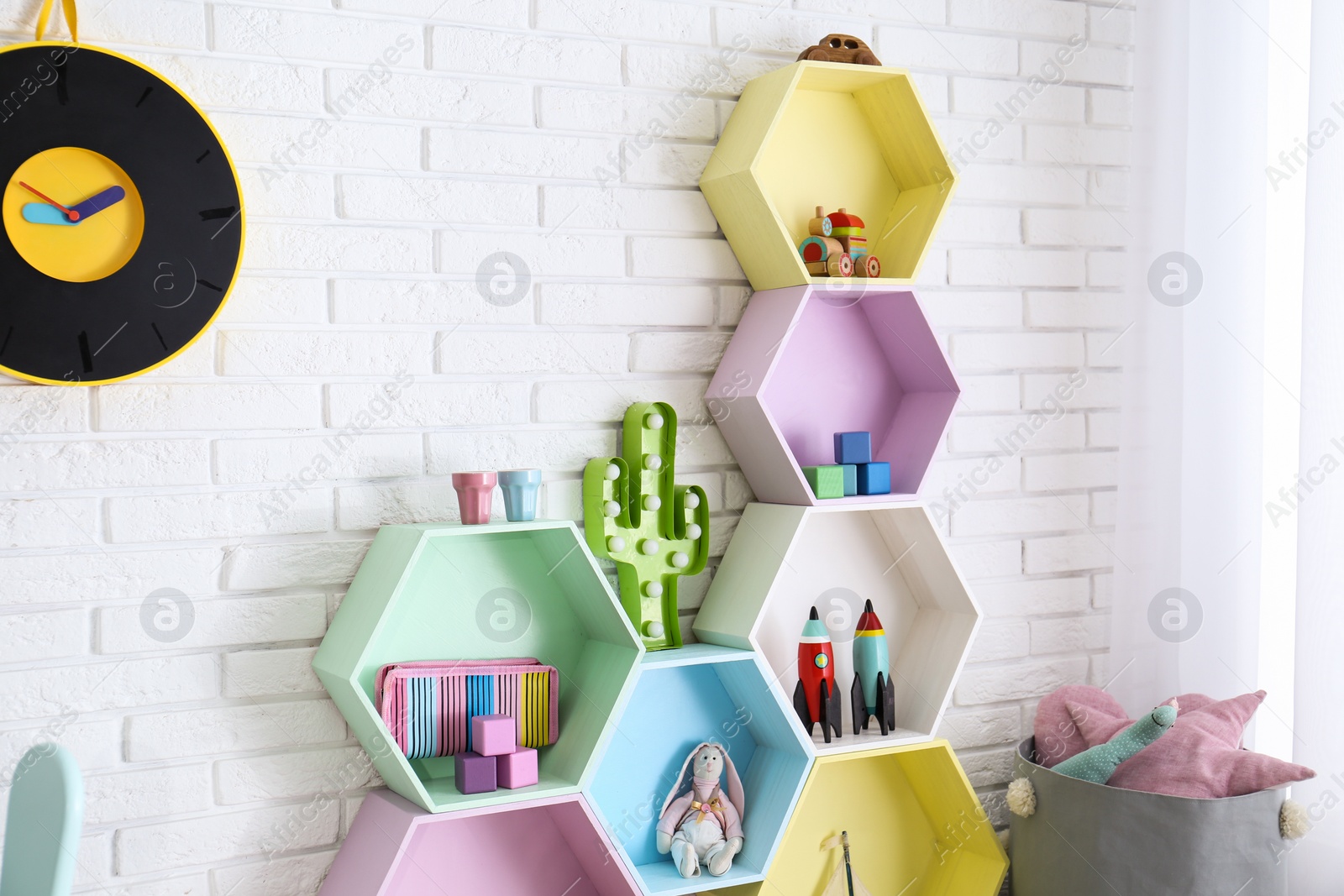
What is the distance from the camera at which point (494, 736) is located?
134 centimetres

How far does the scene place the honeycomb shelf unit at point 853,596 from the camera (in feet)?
5.09

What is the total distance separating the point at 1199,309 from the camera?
5.78 ft

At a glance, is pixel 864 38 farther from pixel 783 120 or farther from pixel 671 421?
pixel 671 421

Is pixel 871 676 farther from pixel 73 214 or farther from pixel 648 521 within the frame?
pixel 73 214

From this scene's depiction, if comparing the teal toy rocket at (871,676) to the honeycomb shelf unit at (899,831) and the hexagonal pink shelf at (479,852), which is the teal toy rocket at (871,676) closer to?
the honeycomb shelf unit at (899,831)

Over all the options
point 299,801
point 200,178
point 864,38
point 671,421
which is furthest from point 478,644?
point 864,38

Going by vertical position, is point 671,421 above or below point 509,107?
below

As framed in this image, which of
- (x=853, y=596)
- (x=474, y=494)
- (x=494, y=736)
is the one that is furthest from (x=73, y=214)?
(x=853, y=596)

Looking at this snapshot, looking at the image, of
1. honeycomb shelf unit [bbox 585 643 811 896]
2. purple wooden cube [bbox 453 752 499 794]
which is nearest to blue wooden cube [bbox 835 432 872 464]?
honeycomb shelf unit [bbox 585 643 811 896]

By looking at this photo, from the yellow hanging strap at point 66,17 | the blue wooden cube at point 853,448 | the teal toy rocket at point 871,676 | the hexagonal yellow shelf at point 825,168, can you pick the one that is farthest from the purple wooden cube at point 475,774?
the yellow hanging strap at point 66,17

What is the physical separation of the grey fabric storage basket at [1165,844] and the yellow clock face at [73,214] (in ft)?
4.70

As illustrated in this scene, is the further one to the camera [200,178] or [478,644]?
[478,644]

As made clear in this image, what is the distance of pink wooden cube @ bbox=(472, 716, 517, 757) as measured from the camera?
133 cm

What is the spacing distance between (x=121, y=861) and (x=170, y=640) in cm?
27
